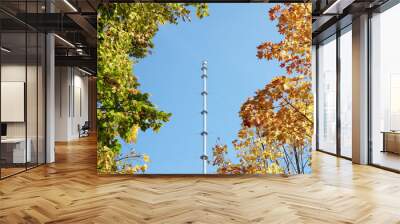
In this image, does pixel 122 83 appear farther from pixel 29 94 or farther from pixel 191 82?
pixel 29 94

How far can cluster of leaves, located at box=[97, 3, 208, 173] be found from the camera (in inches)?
245

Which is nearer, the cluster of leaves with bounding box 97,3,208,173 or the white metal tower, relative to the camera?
the cluster of leaves with bounding box 97,3,208,173

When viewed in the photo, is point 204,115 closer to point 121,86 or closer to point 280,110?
point 280,110

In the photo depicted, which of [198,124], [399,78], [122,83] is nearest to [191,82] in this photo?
[198,124]

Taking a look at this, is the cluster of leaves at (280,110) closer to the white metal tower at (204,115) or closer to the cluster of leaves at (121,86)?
the white metal tower at (204,115)

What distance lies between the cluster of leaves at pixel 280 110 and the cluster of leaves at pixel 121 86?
1.33 metres

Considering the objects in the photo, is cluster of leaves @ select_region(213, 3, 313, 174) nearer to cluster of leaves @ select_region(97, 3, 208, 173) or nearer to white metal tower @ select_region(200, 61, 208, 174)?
white metal tower @ select_region(200, 61, 208, 174)

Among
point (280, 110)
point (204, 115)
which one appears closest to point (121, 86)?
point (204, 115)

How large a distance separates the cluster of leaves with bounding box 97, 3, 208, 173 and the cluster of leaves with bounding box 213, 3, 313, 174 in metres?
1.33

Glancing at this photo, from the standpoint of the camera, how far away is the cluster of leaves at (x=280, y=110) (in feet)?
20.7

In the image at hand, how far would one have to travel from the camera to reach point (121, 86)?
20.6ft

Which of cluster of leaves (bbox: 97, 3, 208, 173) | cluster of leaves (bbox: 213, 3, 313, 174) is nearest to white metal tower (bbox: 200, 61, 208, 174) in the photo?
cluster of leaves (bbox: 213, 3, 313, 174)

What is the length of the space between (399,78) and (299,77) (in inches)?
78.7

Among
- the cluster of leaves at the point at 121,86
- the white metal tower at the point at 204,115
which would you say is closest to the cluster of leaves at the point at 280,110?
the white metal tower at the point at 204,115
